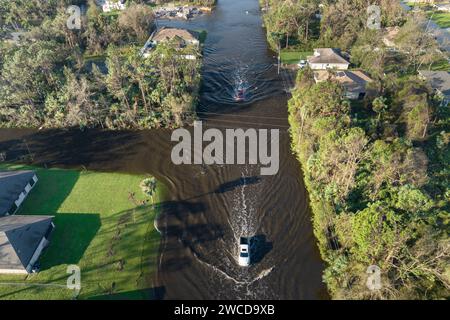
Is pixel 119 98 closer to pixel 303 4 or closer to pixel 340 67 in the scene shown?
pixel 340 67

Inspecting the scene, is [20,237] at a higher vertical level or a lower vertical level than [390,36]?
lower

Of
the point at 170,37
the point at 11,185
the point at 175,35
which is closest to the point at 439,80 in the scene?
the point at 175,35

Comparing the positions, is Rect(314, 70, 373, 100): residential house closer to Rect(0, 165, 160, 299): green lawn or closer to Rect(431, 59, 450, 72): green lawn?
Rect(431, 59, 450, 72): green lawn

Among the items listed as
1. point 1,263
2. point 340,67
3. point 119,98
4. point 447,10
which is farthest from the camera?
point 447,10

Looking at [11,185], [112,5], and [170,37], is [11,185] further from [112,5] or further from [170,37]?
[112,5]

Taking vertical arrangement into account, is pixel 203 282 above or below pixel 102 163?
below

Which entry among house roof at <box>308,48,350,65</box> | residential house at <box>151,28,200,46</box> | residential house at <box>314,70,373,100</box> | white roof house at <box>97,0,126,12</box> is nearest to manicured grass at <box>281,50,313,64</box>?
house roof at <box>308,48,350,65</box>
